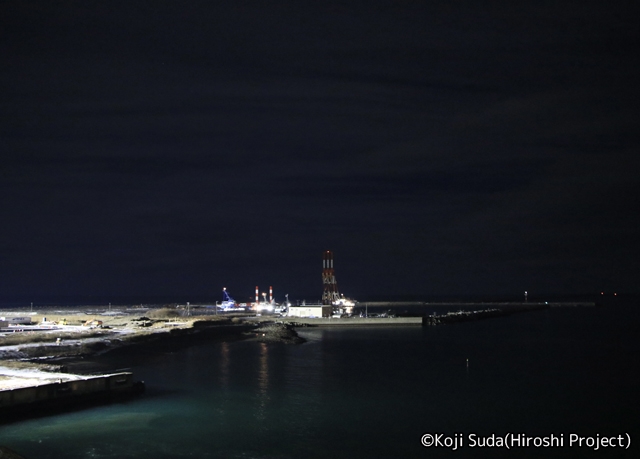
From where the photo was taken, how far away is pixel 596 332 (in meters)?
72.4

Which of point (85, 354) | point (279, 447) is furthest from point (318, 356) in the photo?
point (279, 447)

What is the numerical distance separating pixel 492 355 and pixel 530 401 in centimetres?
1903

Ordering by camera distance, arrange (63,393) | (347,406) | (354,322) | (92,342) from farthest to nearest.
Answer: (354,322) < (92,342) < (347,406) < (63,393)

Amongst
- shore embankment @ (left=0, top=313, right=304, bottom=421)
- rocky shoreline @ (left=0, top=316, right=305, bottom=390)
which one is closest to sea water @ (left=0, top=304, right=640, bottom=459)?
shore embankment @ (left=0, top=313, right=304, bottom=421)

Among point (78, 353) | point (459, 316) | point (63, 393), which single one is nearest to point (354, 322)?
point (459, 316)

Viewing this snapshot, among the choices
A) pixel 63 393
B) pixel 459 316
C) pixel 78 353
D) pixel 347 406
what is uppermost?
pixel 63 393

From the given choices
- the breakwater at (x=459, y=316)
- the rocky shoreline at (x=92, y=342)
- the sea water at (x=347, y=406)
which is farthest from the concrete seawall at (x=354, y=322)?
the sea water at (x=347, y=406)

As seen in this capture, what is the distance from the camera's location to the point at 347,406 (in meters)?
27.5

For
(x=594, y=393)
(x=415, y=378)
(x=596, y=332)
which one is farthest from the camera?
(x=596, y=332)

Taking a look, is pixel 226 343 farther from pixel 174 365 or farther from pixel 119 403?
pixel 119 403

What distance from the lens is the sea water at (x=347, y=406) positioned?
21.0 metres

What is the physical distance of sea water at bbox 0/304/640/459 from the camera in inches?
825

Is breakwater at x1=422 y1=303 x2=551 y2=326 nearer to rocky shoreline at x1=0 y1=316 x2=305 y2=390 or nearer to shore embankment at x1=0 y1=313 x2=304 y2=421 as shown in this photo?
shore embankment at x1=0 y1=313 x2=304 y2=421

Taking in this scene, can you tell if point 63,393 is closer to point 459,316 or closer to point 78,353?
point 78,353
